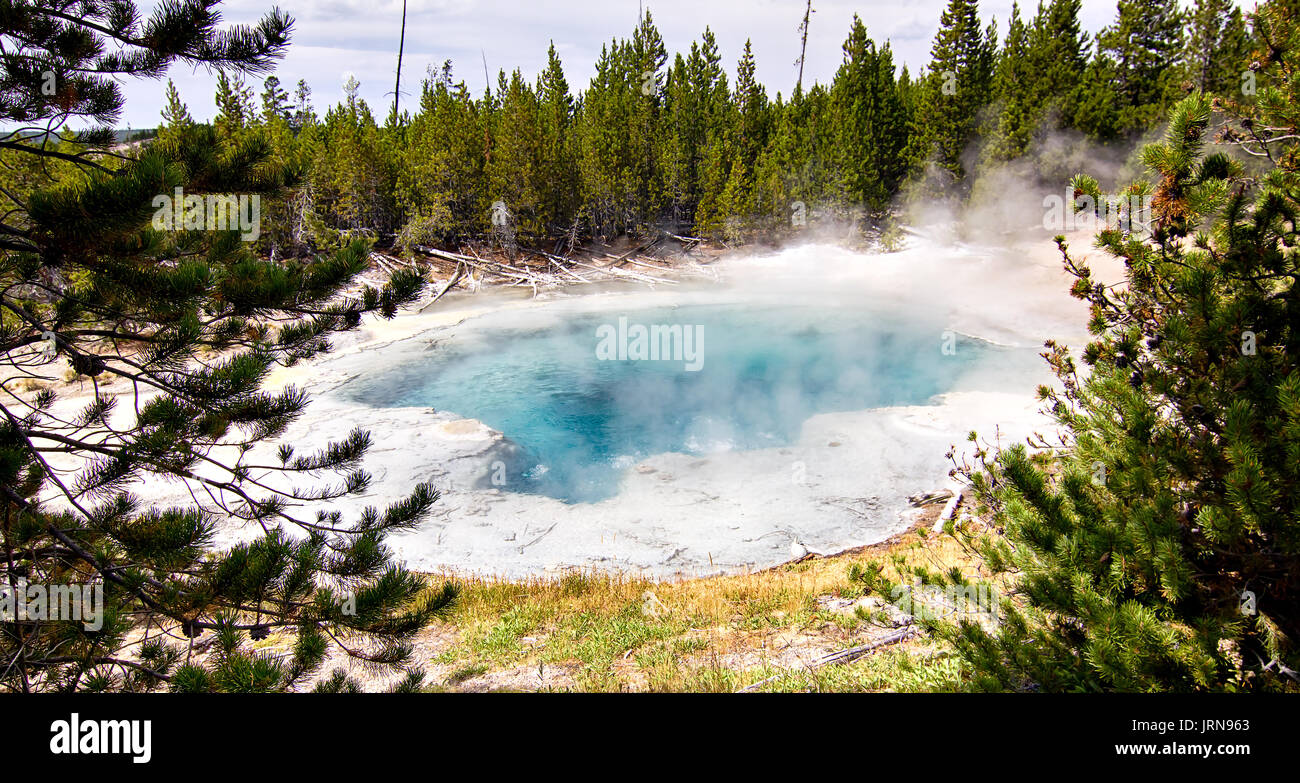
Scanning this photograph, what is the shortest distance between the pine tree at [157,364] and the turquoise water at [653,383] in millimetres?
8934

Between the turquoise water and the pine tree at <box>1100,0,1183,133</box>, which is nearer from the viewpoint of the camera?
the turquoise water

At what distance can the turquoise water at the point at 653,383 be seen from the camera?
16.0 meters

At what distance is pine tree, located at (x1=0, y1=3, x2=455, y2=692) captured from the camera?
12.2 feet

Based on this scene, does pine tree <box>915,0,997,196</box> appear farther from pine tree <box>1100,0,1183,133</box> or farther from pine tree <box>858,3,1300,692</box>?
pine tree <box>858,3,1300,692</box>

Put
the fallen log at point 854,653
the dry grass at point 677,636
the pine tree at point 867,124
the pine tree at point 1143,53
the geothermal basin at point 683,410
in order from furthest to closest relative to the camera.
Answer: the pine tree at point 867,124 < the pine tree at point 1143,53 < the geothermal basin at point 683,410 < the fallen log at point 854,653 < the dry grass at point 677,636

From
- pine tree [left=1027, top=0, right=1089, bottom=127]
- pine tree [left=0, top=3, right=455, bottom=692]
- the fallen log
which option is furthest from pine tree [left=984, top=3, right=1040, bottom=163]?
pine tree [left=0, top=3, right=455, bottom=692]

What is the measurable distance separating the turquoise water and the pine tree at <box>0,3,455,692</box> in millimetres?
8934

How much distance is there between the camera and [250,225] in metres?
5.68

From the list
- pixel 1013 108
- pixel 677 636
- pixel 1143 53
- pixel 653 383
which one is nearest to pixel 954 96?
pixel 1013 108

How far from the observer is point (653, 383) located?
20938 mm

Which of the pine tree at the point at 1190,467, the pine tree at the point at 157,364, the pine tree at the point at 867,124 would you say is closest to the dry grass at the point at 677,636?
the pine tree at the point at 1190,467

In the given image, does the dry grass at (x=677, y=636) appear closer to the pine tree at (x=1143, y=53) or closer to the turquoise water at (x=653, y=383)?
the turquoise water at (x=653, y=383)

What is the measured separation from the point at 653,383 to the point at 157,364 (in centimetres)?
1709
